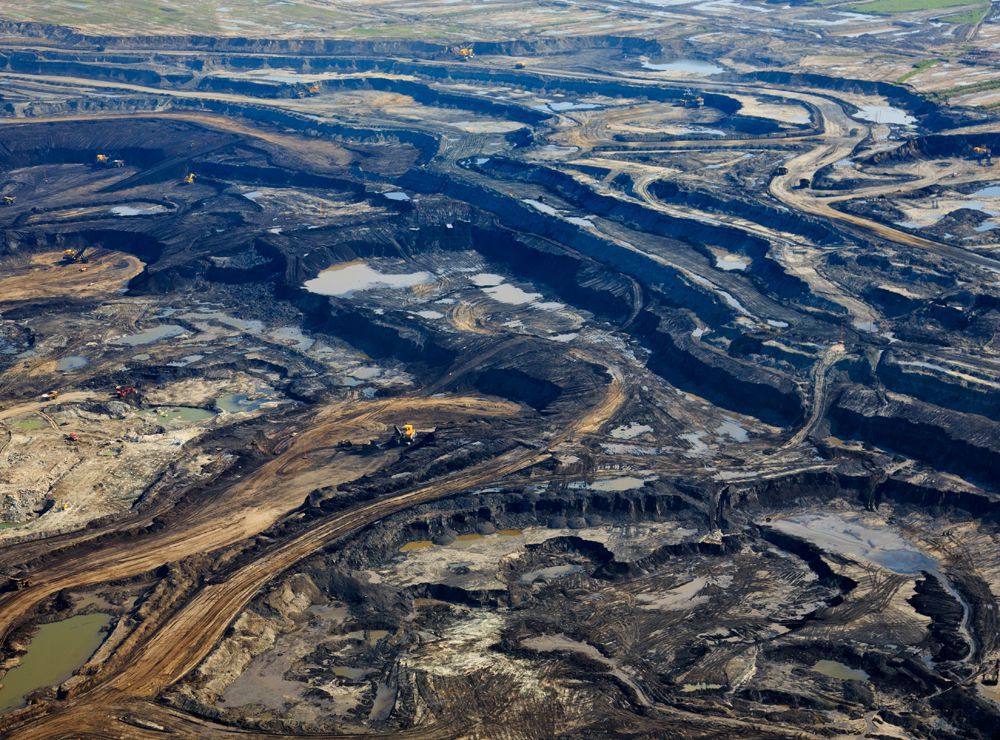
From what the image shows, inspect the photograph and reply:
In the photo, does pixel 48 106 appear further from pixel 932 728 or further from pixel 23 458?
pixel 932 728

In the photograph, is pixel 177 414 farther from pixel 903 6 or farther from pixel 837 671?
pixel 903 6

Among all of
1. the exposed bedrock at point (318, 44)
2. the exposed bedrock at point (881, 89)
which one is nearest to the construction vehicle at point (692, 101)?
the exposed bedrock at point (881, 89)

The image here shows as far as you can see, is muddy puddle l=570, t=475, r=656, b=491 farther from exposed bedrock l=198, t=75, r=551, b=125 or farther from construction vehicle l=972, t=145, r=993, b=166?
exposed bedrock l=198, t=75, r=551, b=125

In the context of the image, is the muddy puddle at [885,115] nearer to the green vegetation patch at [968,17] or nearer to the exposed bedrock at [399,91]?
the exposed bedrock at [399,91]

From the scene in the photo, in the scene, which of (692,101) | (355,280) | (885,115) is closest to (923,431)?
(355,280)

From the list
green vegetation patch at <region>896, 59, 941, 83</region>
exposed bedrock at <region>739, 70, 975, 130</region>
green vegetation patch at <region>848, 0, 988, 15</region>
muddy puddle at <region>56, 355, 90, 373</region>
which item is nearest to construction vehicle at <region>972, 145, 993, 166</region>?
exposed bedrock at <region>739, 70, 975, 130</region>

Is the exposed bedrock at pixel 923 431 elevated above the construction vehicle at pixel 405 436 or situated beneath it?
elevated above
